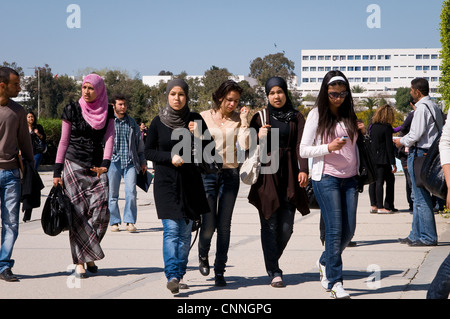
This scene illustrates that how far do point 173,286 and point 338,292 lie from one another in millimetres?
1325

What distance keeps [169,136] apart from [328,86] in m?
1.42

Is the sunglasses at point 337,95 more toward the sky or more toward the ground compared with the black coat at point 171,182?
more toward the sky

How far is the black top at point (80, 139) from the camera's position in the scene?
22.4 feet

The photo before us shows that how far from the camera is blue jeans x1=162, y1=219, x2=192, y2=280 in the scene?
19.1 feet

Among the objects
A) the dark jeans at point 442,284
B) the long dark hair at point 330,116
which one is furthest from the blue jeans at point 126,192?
the dark jeans at point 442,284

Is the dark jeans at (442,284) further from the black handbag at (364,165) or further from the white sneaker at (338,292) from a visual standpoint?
the black handbag at (364,165)

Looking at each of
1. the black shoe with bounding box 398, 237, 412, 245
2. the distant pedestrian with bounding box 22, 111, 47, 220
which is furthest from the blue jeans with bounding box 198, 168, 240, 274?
the distant pedestrian with bounding box 22, 111, 47, 220

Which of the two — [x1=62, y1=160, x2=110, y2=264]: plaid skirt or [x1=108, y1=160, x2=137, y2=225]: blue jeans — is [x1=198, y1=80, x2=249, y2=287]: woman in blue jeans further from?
[x1=108, y1=160, x2=137, y2=225]: blue jeans

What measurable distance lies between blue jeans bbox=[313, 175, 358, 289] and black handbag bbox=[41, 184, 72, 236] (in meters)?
2.48

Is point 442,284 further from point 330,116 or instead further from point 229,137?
point 229,137

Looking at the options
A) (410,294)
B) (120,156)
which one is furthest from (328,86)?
(120,156)

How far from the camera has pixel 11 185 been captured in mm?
6613

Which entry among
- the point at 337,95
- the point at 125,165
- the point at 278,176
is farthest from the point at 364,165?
the point at 125,165
